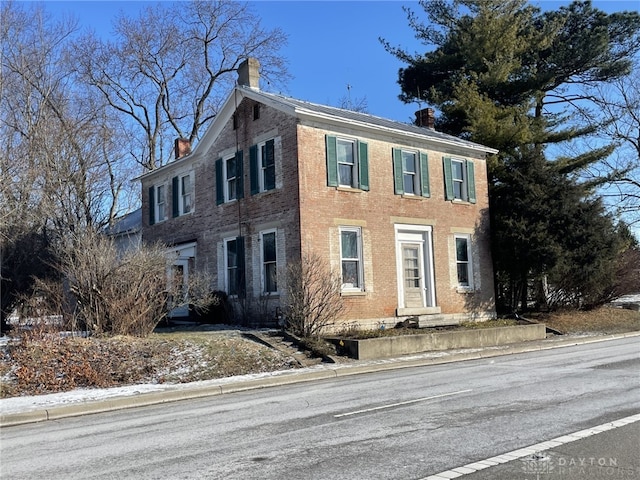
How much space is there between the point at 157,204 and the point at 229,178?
232 inches

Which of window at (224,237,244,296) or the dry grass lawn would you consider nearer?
the dry grass lawn

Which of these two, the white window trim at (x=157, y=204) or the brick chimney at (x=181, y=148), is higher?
the brick chimney at (x=181, y=148)

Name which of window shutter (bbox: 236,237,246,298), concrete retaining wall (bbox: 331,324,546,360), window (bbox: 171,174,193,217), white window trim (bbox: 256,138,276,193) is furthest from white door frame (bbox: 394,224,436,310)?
window (bbox: 171,174,193,217)

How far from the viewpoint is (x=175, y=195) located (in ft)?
81.1

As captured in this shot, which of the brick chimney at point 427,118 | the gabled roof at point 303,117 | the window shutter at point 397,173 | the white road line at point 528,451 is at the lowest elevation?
the white road line at point 528,451

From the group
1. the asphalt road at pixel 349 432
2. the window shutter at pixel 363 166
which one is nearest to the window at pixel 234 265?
the window shutter at pixel 363 166

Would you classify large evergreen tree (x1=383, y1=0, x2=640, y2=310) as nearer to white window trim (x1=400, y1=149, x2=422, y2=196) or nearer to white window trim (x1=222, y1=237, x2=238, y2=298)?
white window trim (x1=400, y1=149, x2=422, y2=196)

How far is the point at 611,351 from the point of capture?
1558 cm

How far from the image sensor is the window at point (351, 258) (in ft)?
62.1

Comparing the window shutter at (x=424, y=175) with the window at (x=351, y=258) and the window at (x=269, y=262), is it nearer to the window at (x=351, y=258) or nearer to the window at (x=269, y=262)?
the window at (x=351, y=258)

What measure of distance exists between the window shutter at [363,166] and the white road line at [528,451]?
517 inches

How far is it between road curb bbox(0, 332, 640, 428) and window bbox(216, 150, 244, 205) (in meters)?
8.99

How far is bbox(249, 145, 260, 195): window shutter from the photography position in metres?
20.1

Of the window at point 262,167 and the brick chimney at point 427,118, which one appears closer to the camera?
the window at point 262,167
